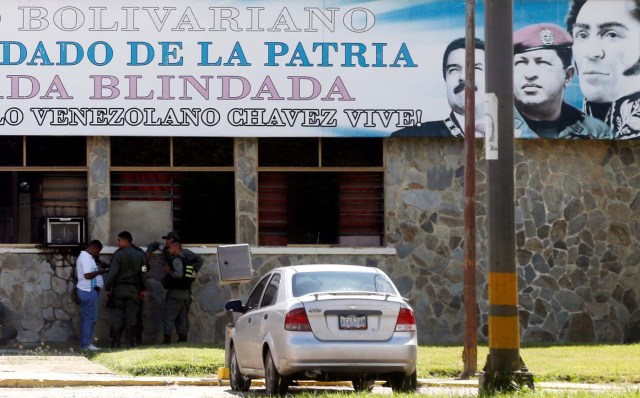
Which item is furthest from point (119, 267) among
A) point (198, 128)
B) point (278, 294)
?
point (278, 294)

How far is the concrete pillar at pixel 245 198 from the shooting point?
82.5 ft

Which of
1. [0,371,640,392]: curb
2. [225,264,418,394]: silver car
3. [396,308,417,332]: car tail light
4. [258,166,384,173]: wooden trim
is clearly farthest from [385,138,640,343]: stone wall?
[396,308,417,332]: car tail light

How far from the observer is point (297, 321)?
48.1ft

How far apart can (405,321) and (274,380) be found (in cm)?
159

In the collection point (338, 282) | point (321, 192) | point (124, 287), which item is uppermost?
point (321, 192)

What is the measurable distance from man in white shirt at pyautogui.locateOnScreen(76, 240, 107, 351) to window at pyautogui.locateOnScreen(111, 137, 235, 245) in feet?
4.36

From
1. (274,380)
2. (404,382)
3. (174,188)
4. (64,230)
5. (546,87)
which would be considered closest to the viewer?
(274,380)

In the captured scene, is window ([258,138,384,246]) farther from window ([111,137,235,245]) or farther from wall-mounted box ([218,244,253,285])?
wall-mounted box ([218,244,253,285])

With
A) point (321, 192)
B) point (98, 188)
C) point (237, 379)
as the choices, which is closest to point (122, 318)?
point (98, 188)

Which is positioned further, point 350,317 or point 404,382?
point 404,382

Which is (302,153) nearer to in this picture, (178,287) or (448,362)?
(178,287)

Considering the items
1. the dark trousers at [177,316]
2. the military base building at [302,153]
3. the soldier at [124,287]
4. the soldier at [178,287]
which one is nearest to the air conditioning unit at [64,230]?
the military base building at [302,153]

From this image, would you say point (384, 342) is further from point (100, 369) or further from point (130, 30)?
point (130, 30)

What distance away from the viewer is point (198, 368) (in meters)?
19.2
